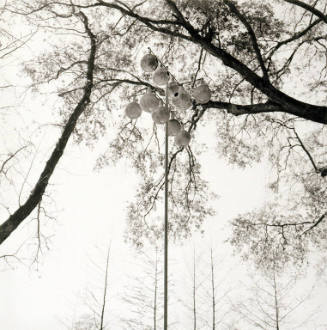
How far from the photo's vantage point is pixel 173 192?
11.0 metres

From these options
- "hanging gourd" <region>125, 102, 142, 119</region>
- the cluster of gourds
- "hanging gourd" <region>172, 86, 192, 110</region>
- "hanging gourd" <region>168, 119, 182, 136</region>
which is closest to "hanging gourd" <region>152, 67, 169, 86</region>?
the cluster of gourds

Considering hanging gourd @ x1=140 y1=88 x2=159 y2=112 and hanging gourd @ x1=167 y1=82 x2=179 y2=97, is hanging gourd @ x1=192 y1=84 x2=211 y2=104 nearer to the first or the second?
hanging gourd @ x1=167 y1=82 x2=179 y2=97

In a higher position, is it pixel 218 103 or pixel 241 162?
pixel 241 162

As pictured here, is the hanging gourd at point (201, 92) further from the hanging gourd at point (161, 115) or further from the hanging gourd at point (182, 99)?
the hanging gourd at point (161, 115)

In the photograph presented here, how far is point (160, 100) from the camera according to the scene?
5309 mm

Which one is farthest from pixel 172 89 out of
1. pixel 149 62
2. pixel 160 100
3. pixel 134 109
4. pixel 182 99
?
pixel 134 109

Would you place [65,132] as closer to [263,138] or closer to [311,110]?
[311,110]

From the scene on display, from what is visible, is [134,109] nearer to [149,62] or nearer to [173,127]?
[173,127]

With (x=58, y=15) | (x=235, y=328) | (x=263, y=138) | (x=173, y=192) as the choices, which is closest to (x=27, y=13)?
(x=58, y=15)

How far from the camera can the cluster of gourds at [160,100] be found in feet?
16.9

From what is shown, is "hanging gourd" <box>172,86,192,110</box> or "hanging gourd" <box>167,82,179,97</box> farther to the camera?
"hanging gourd" <box>167,82,179,97</box>

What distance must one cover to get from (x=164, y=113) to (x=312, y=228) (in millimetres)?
6578

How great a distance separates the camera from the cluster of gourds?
16.9ft

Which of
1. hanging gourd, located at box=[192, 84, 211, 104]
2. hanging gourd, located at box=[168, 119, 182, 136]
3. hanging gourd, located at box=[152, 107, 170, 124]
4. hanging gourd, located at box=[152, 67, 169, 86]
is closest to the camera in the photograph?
hanging gourd, located at box=[152, 107, 170, 124]
